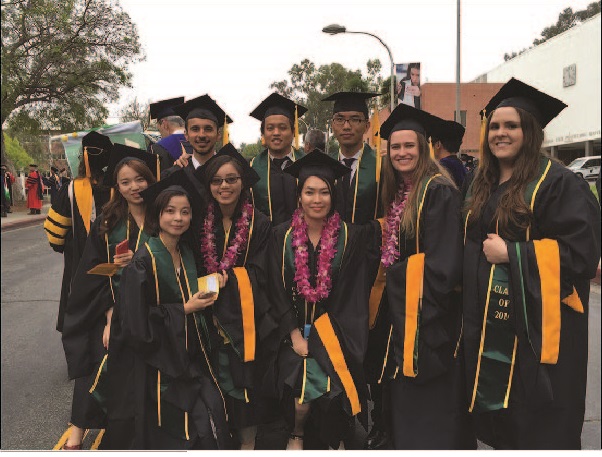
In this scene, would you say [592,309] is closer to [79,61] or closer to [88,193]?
[88,193]

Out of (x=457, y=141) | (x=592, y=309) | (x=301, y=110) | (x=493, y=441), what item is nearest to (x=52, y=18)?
(x=301, y=110)

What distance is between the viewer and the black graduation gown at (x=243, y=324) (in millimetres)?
2604

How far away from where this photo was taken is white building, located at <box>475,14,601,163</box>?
3865mm

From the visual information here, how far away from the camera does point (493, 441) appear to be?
90.9 inches

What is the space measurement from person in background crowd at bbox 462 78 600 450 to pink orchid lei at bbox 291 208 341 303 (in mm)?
737

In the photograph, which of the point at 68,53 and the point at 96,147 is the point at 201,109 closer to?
the point at 96,147

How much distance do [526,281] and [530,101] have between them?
89cm

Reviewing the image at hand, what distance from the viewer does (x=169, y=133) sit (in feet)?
14.5

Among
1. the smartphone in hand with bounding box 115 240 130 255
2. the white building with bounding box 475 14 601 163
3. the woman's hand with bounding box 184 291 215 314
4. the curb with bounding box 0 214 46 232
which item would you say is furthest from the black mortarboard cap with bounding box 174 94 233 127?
the curb with bounding box 0 214 46 232

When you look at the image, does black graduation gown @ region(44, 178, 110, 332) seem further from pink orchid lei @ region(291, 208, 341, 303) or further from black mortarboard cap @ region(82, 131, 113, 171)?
pink orchid lei @ region(291, 208, 341, 303)

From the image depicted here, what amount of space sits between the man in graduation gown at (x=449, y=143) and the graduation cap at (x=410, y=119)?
134mm

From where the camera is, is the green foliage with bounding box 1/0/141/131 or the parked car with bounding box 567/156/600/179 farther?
the parked car with bounding box 567/156/600/179

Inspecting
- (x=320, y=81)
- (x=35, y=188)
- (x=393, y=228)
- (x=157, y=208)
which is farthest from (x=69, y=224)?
(x=35, y=188)

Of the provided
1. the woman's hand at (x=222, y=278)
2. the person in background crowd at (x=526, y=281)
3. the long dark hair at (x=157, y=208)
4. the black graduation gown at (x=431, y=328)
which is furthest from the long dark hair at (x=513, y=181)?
the long dark hair at (x=157, y=208)
